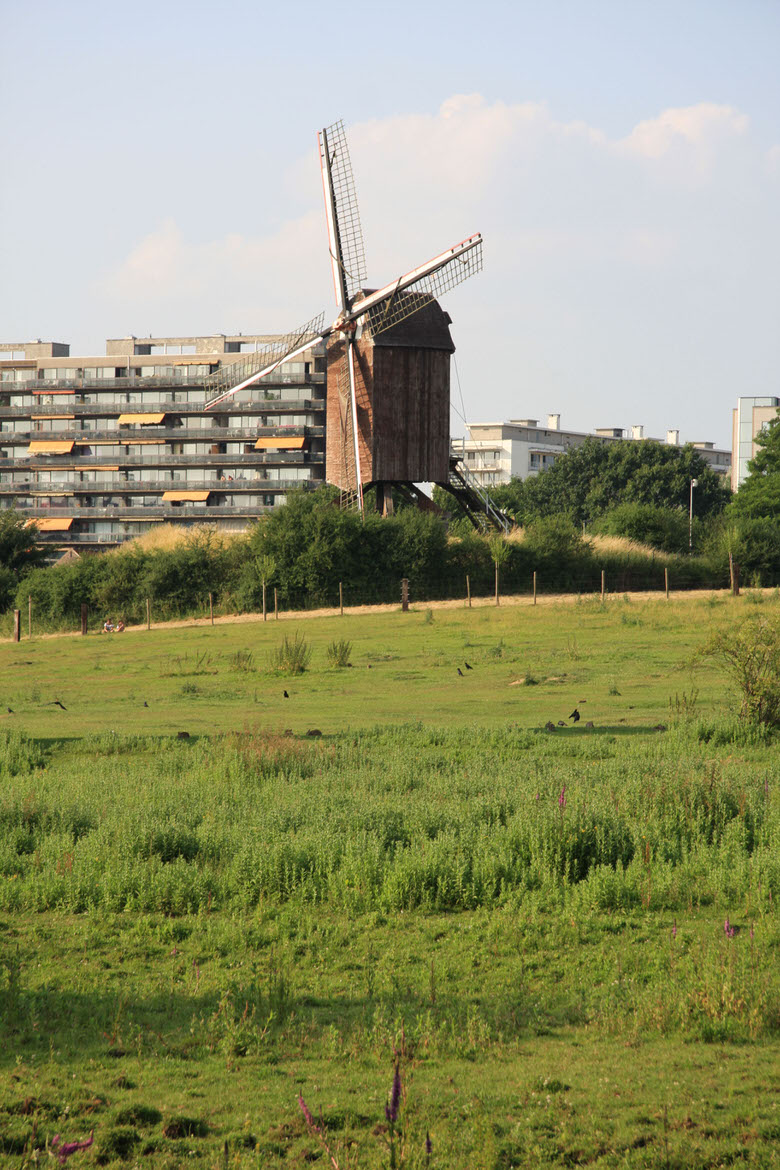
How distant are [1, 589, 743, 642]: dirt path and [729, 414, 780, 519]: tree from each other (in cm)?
2917

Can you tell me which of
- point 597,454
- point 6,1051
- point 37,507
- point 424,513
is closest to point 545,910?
point 6,1051

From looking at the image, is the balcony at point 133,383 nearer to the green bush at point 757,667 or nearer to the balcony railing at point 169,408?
the balcony railing at point 169,408

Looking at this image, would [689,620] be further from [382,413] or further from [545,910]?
[545,910]

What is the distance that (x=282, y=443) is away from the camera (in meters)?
94.2

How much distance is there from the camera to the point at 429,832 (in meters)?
13.1

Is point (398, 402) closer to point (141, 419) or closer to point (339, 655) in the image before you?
point (339, 655)

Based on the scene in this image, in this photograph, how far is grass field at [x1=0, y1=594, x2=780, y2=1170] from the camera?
252 inches

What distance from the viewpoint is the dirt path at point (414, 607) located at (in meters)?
48.8

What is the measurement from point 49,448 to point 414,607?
59.2m

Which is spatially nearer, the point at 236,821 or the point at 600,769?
the point at 236,821

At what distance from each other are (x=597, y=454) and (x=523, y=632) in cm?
7270

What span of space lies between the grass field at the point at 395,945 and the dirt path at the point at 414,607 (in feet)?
90.7

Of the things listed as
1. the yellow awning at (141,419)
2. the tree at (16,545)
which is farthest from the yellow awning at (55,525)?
the tree at (16,545)

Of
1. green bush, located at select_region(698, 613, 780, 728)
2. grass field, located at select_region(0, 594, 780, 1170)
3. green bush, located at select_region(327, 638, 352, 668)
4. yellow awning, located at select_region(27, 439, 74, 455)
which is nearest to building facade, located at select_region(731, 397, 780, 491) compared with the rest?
yellow awning, located at select_region(27, 439, 74, 455)
